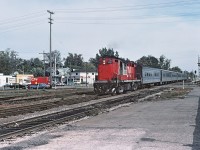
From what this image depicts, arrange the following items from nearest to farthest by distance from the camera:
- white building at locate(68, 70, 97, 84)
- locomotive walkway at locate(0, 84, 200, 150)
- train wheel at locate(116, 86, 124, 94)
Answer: locomotive walkway at locate(0, 84, 200, 150), train wheel at locate(116, 86, 124, 94), white building at locate(68, 70, 97, 84)

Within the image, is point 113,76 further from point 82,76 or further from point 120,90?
point 82,76

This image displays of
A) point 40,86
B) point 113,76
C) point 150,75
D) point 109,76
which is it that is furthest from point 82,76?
point 113,76

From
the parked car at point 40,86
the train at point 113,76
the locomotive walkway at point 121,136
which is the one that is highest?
the train at point 113,76

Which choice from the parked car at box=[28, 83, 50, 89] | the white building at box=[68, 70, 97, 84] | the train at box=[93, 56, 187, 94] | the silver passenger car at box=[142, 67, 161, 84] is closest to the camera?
the train at box=[93, 56, 187, 94]

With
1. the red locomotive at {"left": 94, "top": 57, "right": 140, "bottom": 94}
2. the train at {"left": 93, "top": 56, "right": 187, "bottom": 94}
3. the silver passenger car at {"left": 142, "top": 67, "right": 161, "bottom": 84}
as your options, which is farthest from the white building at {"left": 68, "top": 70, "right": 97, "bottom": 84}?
the red locomotive at {"left": 94, "top": 57, "right": 140, "bottom": 94}

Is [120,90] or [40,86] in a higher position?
[120,90]

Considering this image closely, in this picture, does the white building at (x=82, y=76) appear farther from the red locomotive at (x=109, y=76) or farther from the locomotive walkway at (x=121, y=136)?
the locomotive walkway at (x=121, y=136)

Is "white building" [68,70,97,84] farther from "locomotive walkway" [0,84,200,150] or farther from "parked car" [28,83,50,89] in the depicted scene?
"locomotive walkway" [0,84,200,150]

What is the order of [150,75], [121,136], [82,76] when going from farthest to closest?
1. [82,76]
2. [150,75]
3. [121,136]

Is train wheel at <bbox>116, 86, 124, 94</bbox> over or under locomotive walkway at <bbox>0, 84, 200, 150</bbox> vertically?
over

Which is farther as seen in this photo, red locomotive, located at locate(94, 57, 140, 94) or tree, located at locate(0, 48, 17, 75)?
tree, located at locate(0, 48, 17, 75)

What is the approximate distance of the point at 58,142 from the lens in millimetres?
10930

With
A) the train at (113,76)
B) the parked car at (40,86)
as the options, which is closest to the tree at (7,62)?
the parked car at (40,86)

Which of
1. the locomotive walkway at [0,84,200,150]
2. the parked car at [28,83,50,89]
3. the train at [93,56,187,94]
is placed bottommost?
the locomotive walkway at [0,84,200,150]
